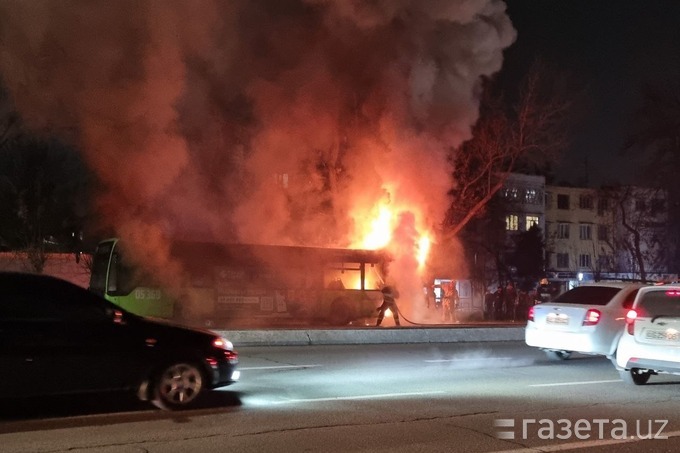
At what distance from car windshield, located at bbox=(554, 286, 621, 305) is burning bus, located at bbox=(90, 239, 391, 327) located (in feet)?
36.5

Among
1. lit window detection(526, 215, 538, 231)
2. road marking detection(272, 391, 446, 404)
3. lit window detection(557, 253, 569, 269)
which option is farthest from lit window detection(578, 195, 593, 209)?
road marking detection(272, 391, 446, 404)

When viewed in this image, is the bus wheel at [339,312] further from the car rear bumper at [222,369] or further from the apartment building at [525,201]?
the apartment building at [525,201]

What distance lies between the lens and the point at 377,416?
7.48 metres

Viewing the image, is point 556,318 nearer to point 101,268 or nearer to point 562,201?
point 101,268

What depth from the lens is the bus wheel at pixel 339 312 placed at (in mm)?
22783

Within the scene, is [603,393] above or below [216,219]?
below

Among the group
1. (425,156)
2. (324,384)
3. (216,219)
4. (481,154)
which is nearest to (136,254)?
(216,219)

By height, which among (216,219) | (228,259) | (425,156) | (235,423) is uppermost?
(425,156)

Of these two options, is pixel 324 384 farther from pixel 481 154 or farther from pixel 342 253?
pixel 481 154

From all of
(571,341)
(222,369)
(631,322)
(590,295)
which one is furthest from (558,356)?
(222,369)

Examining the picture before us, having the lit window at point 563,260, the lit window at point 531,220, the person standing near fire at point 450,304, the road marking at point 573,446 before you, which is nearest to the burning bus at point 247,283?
the person standing near fire at point 450,304

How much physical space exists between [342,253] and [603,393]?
49.2ft

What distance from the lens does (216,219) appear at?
24391 millimetres

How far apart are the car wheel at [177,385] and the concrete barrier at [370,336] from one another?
677 centimetres
